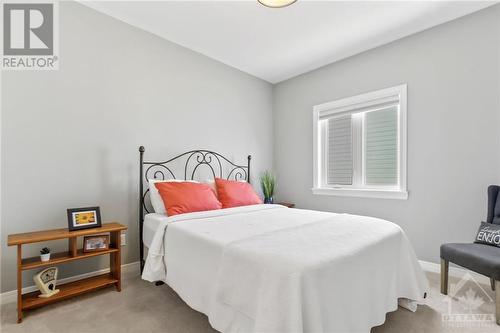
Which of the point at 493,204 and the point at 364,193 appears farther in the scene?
the point at 364,193

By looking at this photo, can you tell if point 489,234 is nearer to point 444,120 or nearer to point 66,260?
point 444,120

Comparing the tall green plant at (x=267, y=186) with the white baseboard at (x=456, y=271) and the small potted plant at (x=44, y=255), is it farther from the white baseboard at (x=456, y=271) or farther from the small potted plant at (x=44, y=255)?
the small potted plant at (x=44, y=255)

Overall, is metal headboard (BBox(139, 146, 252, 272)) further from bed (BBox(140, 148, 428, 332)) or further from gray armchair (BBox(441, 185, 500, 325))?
gray armchair (BBox(441, 185, 500, 325))

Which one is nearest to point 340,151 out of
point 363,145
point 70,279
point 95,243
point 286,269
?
point 363,145

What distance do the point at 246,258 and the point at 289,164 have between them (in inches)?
120

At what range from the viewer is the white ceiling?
252 centimetres

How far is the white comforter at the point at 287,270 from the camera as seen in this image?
3.86 ft

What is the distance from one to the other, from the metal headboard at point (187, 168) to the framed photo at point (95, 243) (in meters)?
0.41

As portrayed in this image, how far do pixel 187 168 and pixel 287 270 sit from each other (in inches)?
93.5

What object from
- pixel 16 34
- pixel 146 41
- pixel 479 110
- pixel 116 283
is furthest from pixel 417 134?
pixel 16 34

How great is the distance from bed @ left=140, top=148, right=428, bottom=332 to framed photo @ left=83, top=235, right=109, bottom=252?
1.31 feet

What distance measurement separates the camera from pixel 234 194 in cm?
302

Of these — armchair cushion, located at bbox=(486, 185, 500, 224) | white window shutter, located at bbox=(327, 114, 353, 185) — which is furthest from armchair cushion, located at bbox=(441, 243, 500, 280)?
white window shutter, located at bbox=(327, 114, 353, 185)

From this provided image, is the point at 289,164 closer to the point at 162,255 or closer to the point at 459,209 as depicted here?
the point at 459,209
